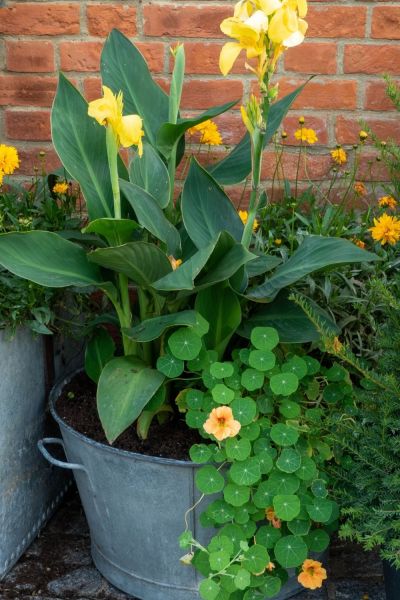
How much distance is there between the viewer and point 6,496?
210cm

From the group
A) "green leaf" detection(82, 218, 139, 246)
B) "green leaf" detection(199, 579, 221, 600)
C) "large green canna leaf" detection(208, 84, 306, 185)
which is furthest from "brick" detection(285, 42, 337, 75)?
"green leaf" detection(199, 579, 221, 600)

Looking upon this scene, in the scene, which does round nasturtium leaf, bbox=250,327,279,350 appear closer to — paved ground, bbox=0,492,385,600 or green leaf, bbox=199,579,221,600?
green leaf, bbox=199,579,221,600

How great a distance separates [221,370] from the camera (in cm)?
180

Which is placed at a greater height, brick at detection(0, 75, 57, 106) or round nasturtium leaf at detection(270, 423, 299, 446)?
brick at detection(0, 75, 57, 106)

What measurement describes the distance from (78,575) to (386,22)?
67.7 inches

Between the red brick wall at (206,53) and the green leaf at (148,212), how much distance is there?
0.68m

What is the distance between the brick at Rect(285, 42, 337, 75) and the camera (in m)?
2.36

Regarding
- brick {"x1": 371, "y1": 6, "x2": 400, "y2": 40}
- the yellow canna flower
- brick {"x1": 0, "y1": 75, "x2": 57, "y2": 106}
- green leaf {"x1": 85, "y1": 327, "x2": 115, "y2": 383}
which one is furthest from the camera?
brick {"x1": 0, "y1": 75, "x2": 57, "y2": 106}

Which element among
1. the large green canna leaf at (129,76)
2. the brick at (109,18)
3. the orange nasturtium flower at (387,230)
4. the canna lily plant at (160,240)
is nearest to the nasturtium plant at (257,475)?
the canna lily plant at (160,240)

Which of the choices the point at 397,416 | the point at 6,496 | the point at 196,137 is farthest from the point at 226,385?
the point at 196,137

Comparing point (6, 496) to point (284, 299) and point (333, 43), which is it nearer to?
point (284, 299)

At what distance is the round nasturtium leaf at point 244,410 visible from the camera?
177 cm

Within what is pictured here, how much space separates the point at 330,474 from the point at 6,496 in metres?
0.82

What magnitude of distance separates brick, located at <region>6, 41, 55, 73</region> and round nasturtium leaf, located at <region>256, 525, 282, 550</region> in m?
1.44
